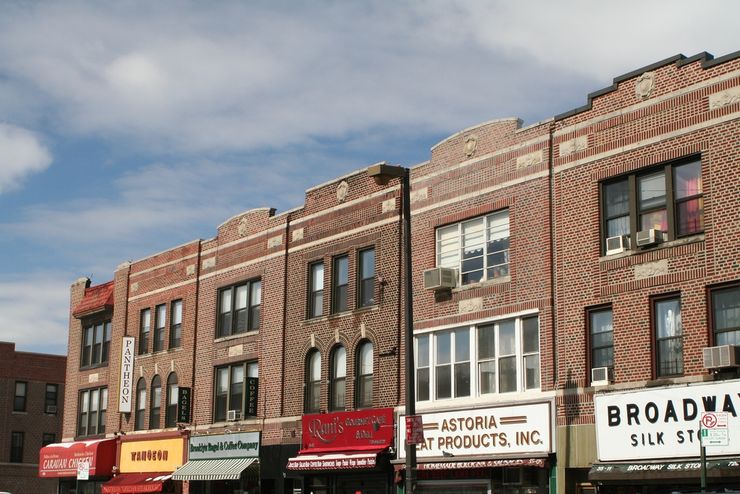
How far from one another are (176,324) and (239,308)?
4.57 metres

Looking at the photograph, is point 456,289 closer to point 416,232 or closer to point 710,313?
point 416,232

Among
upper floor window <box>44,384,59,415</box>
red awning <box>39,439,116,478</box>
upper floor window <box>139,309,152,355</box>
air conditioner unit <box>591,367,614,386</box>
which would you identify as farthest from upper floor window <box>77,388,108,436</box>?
air conditioner unit <box>591,367,614,386</box>

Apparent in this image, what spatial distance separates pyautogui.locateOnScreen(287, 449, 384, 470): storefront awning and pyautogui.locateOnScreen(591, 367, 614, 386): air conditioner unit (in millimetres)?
8047

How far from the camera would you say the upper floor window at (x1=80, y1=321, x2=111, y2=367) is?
160 feet

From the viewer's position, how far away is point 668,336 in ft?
82.3

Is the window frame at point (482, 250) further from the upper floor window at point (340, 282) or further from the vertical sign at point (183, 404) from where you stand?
the vertical sign at point (183, 404)

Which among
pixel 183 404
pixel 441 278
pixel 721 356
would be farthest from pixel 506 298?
pixel 183 404

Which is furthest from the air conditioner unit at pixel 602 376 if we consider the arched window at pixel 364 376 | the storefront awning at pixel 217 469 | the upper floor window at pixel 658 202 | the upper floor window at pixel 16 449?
the upper floor window at pixel 16 449

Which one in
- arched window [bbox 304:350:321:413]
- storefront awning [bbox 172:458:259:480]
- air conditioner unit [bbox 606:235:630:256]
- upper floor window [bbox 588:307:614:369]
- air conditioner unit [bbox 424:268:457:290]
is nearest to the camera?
air conditioner unit [bbox 606:235:630:256]

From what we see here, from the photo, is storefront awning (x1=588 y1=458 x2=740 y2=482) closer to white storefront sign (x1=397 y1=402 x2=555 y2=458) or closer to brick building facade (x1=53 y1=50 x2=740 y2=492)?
brick building facade (x1=53 y1=50 x2=740 y2=492)

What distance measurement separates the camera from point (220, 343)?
40719mm

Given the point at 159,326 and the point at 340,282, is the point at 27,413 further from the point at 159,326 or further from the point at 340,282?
the point at 340,282

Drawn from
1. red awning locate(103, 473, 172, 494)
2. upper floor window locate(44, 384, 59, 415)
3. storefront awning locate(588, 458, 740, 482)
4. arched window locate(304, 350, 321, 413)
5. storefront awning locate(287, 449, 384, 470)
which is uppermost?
upper floor window locate(44, 384, 59, 415)

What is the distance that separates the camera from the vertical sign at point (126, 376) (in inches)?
1770
